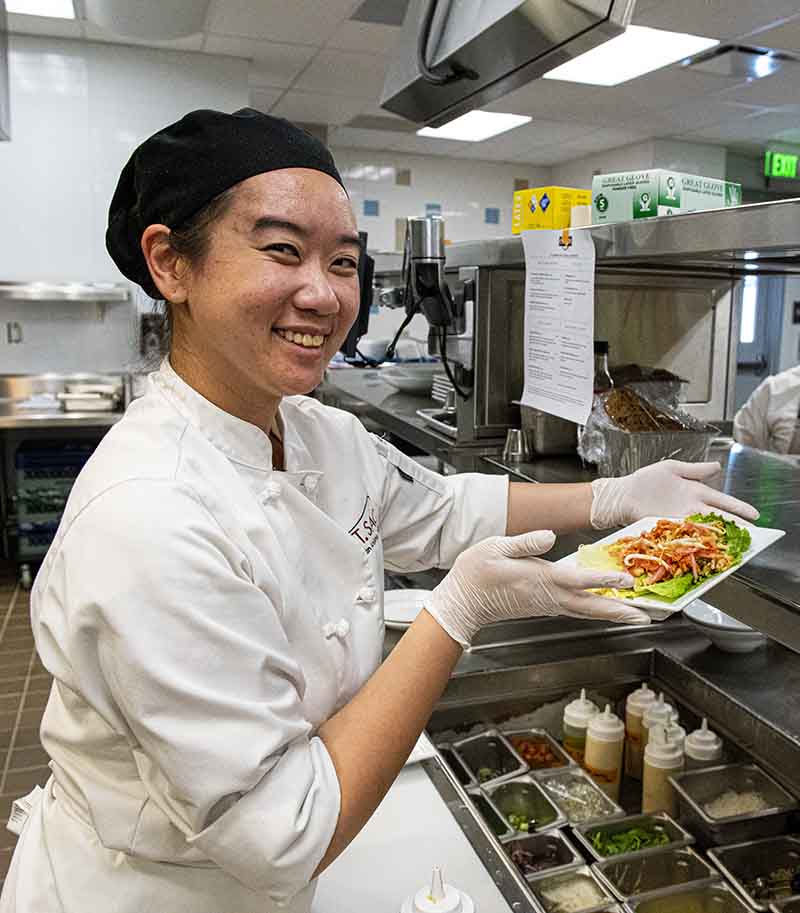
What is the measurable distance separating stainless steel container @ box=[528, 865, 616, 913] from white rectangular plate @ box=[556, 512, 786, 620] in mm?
591

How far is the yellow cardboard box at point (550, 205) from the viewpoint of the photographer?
1743 mm

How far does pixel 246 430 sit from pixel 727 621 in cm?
123

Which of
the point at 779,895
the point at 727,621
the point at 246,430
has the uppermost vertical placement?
the point at 246,430

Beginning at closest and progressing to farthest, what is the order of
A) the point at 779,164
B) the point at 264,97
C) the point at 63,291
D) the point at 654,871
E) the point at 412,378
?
the point at 654,871 → the point at 412,378 → the point at 63,291 → the point at 264,97 → the point at 779,164

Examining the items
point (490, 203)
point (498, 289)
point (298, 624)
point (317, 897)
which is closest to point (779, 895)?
point (317, 897)

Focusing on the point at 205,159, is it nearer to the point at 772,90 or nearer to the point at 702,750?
the point at 702,750

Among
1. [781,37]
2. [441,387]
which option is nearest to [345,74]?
[781,37]

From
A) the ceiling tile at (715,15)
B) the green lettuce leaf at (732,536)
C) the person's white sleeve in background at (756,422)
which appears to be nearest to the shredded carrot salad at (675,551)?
the green lettuce leaf at (732,536)

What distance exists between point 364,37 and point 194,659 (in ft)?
15.0

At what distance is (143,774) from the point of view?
0.99 metres

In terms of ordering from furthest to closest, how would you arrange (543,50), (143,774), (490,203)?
(490,203) → (543,50) → (143,774)

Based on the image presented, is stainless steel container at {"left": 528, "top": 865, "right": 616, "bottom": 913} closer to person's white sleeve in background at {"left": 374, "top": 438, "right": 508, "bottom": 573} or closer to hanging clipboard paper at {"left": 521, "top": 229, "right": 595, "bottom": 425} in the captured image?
person's white sleeve in background at {"left": 374, "top": 438, "right": 508, "bottom": 573}

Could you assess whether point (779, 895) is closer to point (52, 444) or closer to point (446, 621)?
point (446, 621)

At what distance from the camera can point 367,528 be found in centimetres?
134
